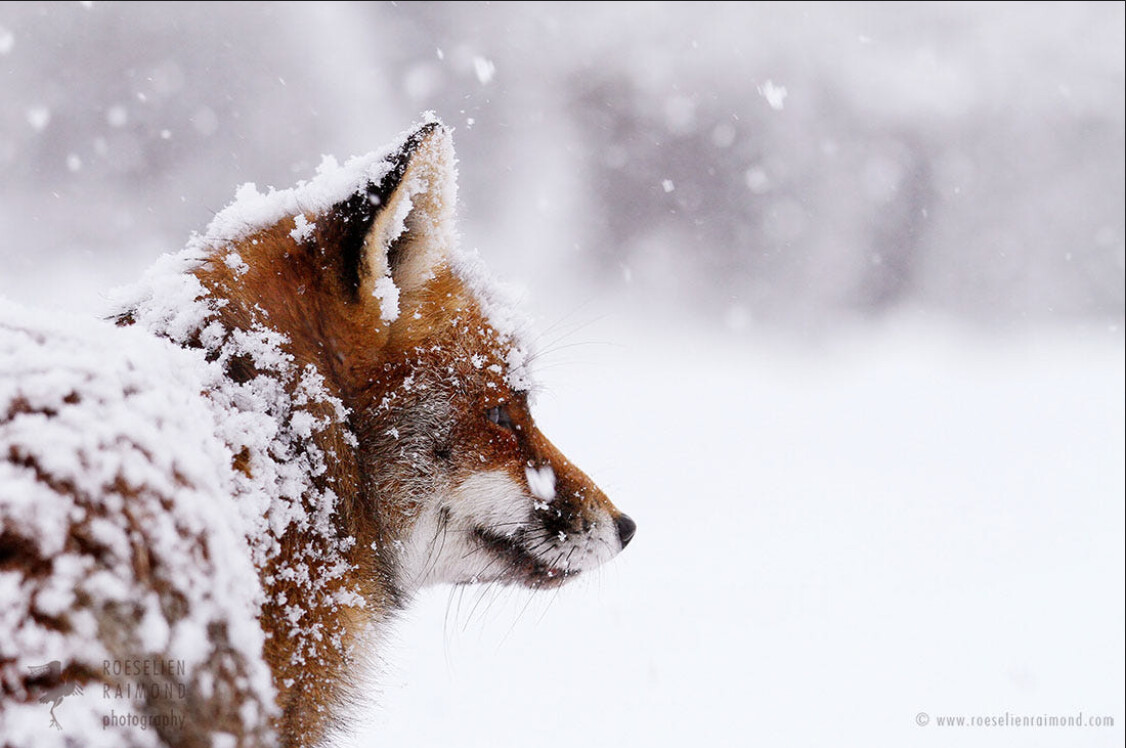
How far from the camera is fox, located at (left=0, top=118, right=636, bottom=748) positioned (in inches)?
53.2

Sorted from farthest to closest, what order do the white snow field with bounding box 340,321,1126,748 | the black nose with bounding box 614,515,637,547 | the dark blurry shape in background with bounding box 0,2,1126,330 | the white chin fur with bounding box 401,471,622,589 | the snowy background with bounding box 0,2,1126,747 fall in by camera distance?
the dark blurry shape in background with bounding box 0,2,1126,330
the snowy background with bounding box 0,2,1126,747
the white snow field with bounding box 340,321,1126,748
the black nose with bounding box 614,515,637,547
the white chin fur with bounding box 401,471,622,589

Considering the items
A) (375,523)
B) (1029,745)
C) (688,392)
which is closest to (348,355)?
(375,523)

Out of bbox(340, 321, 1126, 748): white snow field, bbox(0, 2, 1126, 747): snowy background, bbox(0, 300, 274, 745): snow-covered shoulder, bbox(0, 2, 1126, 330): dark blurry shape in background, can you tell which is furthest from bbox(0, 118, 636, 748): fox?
bbox(0, 2, 1126, 330): dark blurry shape in background

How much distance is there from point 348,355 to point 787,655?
408 cm

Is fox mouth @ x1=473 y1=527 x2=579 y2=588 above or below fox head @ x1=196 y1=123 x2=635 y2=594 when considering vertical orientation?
below

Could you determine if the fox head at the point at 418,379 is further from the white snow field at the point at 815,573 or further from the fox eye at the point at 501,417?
the white snow field at the point at 815,573

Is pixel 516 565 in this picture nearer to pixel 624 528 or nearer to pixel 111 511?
pixel 624 528

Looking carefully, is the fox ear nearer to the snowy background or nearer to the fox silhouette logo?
the fox silhouette logo

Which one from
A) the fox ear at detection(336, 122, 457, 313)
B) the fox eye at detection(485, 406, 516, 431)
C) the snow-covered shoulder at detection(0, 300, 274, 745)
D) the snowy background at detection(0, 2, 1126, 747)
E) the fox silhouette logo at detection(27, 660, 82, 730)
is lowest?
the fox silhouette logo at detection(27, 660, 82, 730)

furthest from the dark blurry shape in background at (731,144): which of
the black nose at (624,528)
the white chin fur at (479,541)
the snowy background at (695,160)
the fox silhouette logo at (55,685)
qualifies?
the fox silhouette logo at (55,685)

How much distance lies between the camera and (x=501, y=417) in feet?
8.70

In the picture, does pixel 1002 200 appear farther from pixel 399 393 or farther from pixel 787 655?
pixel 399 393

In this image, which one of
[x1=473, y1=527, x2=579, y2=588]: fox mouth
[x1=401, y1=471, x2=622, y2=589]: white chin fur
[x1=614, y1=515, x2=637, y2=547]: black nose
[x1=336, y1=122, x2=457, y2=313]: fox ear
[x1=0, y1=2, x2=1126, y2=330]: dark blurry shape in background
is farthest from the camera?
[x1=0, y1=2, x2=1126, y2=330]: dark blurry shape in background

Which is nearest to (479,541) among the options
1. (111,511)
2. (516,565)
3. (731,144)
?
(516,565)
